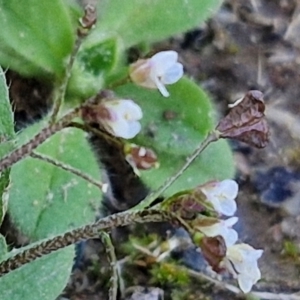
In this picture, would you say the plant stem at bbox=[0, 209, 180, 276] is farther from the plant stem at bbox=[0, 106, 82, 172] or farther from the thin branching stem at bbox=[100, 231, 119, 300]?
the plant stem at bbox=[0, 106, 82, 172]

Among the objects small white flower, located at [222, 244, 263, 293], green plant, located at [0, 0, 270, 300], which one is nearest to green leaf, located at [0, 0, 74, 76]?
green plant, located at [0, 0, 270, 300]

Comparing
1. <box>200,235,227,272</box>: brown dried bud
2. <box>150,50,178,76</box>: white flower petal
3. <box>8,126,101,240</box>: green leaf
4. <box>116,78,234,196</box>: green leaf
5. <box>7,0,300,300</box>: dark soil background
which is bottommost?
<box>7,0,300,300</box>: dark soil background

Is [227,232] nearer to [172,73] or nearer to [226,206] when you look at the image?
[226,206]

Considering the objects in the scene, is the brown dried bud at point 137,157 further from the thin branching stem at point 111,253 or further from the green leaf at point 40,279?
the green leaf at point 40,279

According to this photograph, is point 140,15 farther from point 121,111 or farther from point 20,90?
point 121,111

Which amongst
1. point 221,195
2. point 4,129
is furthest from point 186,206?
point 4,129

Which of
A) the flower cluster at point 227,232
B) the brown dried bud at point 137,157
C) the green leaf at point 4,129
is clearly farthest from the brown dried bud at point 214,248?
the green leaf at point 4,129

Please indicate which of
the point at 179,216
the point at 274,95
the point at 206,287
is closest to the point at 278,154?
the point at 274,95
